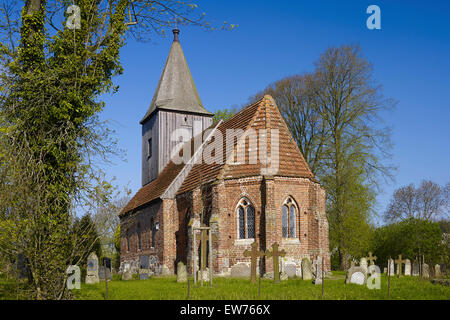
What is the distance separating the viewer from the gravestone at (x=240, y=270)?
65.2 feet

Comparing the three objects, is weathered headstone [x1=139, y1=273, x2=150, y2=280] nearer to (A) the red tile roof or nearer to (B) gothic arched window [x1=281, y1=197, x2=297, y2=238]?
(A) the red tile roof

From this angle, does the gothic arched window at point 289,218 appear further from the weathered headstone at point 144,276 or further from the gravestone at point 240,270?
the weathered headstone at point 144,276

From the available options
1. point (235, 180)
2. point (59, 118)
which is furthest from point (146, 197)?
point (59, 118)

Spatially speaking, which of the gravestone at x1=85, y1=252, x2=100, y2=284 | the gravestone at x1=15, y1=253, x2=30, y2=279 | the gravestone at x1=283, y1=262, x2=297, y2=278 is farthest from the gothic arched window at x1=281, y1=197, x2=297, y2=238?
the gravestone at x1=15, y1=253, x2=30, y2=279

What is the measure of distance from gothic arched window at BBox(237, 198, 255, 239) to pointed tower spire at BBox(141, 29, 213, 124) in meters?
12.7

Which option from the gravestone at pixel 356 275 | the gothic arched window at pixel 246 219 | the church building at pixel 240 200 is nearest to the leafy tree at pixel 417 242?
the church building at pixel 240 200

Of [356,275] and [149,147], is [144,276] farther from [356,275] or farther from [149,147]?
[149,147]

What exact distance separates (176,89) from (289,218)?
1577 centimetres

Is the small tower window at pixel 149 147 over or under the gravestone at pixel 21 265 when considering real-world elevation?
over

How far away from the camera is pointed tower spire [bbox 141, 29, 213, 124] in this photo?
31.8m

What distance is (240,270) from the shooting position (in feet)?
65.5

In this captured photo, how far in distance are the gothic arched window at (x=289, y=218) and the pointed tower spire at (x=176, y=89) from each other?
13.3m

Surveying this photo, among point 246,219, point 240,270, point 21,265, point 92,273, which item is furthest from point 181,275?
point 21,265
